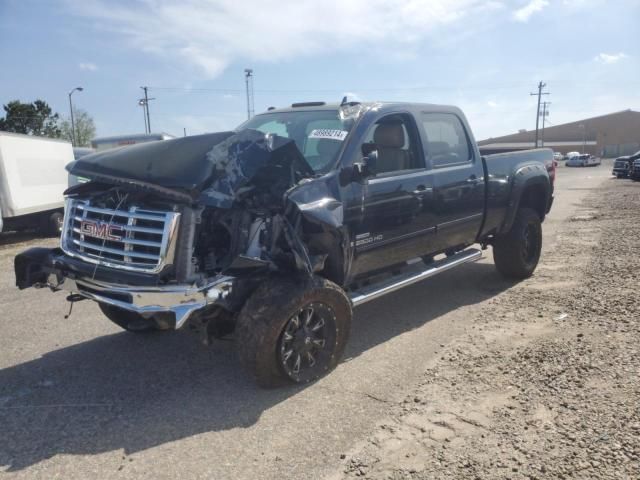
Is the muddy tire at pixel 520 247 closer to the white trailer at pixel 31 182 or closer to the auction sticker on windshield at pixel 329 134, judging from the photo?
the auction sticker on windshield at pixel 329 134

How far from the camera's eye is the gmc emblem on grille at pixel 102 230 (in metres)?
3.56

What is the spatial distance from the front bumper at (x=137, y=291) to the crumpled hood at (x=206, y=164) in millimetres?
586

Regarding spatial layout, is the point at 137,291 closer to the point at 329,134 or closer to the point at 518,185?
the point at 329,134

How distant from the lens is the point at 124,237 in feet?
11.6

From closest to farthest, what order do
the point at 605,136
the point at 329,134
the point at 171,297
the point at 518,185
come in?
the point at 171,297, the point at 329,134, the point at 518,185, the point at 605,136

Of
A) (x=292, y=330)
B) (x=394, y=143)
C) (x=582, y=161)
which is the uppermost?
(x=394, y=143)

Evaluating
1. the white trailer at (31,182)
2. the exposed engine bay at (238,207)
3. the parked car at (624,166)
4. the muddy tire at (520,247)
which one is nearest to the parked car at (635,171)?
the parked car at (624,166)

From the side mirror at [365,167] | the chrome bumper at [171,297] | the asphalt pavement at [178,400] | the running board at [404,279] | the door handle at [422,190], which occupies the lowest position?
the asphalt pavement at [178,400]

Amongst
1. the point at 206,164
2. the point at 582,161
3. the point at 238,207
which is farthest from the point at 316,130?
the point at 582,161

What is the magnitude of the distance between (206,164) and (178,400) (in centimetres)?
168

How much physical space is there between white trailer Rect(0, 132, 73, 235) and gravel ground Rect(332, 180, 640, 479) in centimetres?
983

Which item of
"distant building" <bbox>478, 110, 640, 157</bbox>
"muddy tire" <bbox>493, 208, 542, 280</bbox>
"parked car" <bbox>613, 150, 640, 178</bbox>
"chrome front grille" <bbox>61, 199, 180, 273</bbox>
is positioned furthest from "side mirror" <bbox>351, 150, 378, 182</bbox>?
"distant building" <bbox>478, 110, 640, 157</bbox>

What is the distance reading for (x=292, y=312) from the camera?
3.55 meters

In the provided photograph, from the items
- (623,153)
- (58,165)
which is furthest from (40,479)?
(623,153)
